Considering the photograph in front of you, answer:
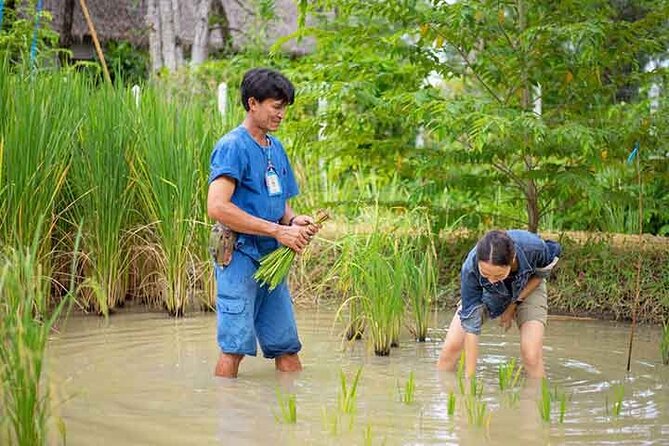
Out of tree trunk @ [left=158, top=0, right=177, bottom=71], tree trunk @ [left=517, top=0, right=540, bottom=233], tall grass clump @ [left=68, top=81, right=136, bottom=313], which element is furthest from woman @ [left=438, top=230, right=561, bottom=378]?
tree trunk @ [left=158, top=0, right=177, bottom=71]

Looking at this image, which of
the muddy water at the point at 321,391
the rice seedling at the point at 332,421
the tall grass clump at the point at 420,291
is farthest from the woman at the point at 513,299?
the rice seedling at the point at 332,421

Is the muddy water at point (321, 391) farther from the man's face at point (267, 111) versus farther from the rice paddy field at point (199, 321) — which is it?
the man's face at point (267, 111)

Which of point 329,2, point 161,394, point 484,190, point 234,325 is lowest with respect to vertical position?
point 161,394

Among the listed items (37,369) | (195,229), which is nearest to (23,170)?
(195,229)

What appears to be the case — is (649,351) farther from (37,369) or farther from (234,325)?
(37,369)

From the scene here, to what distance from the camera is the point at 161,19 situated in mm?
17812

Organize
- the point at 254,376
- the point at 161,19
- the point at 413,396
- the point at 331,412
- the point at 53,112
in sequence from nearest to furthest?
the point at 331,412 < the point at 413,396 < the point at 254,376 < the point at 53,112 < the point at 161,19

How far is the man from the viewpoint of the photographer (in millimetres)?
5836

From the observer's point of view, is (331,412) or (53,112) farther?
(53,112)

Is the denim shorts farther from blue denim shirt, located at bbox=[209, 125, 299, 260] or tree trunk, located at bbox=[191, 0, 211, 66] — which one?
tree trunk, located at bbox=[191, 0, 211, 66]

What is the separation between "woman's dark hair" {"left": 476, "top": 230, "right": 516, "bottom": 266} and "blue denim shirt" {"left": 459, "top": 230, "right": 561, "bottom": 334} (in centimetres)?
32

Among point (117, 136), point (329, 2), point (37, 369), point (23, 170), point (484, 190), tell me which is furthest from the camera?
point (484, 190)

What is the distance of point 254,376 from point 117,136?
294cm

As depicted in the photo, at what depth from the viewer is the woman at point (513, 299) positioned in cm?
620
